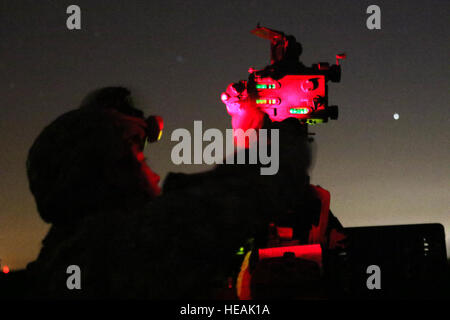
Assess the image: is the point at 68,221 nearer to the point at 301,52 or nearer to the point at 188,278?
Result: the point at 188,278

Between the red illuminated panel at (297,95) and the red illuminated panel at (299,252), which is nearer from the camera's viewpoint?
the red illuminated panel at (299,252)

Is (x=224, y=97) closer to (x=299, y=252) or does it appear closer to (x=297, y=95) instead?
(x=297, y=95)

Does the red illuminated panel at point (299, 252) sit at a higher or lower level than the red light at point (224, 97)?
lower

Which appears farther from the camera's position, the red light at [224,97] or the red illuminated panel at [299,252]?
the red light at [224,97]

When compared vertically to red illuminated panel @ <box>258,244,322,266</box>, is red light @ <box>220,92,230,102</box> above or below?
above

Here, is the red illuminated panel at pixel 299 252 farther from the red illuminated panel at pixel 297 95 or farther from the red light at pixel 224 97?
the red light at pixel 224 97

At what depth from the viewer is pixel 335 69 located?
206cm

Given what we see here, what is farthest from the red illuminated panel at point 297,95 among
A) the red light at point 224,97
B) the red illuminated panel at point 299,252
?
the red illuminated panel at point 299,252

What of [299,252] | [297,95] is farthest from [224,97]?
[299,252]

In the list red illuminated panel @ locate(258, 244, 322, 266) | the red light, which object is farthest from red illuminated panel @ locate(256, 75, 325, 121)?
red illuminated panel @ locate(258, 244, 322, 266)

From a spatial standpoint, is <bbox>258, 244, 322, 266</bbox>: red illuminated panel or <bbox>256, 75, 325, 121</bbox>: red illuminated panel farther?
<bbox>256, 75, 325, 121</bbox>: red illuminated panel

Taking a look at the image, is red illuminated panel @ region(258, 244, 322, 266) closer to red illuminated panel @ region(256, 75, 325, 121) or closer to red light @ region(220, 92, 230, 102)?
red illuminated panel @ region(256, 75, 325, 121)

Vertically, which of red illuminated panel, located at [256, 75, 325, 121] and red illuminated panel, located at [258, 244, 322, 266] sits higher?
red illuminated panel, located at [256, 75, 325, 121]

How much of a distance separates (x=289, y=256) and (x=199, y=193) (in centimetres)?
120
